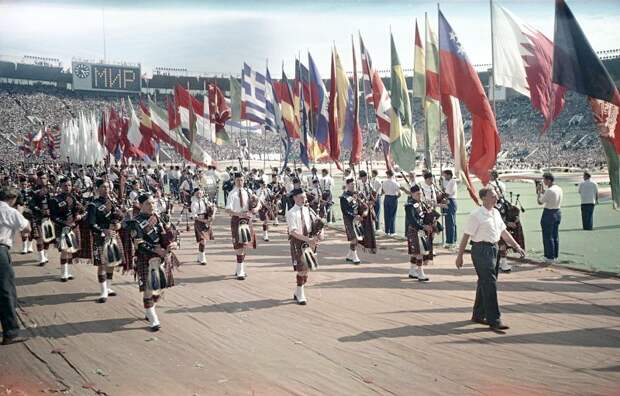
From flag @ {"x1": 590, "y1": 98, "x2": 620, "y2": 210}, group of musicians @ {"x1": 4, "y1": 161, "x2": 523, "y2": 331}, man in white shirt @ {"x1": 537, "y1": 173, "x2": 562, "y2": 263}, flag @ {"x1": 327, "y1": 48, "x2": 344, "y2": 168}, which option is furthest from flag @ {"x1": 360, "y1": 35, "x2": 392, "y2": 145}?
flag @ {"x1": 590, "y1": 98, "x2": 620, "y2": 210}

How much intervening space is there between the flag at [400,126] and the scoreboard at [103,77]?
74.9 meters

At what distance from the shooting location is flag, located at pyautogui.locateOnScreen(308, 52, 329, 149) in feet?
52.7

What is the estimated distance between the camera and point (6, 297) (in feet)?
23.9

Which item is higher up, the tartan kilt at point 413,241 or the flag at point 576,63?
the flag at point 576,63

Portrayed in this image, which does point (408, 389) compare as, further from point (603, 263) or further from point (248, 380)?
point (603, 263)

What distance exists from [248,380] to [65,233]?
6574 millimetres

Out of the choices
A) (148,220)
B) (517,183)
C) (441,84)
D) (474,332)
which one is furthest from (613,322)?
(517,183)

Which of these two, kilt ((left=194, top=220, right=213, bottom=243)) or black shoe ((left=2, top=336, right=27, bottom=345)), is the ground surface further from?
kilt ((left=194, top=220, right=213, bottom=243))

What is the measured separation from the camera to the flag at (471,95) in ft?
33.4

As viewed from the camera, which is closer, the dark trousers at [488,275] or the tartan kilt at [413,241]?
the dark trousers at [488,275]

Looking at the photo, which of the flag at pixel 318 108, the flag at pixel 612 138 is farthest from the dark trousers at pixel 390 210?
the flag at pixel 612 138

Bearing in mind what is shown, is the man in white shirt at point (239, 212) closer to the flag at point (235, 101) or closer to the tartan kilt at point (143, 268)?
the tartan kilt at point (143, 268)

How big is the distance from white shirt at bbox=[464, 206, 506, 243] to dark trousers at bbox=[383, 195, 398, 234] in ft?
28.5

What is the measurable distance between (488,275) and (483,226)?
695mm
